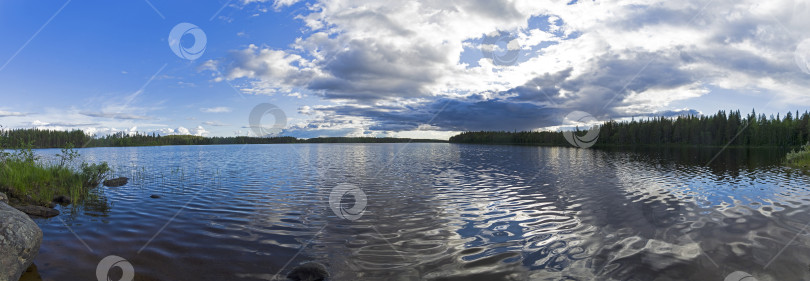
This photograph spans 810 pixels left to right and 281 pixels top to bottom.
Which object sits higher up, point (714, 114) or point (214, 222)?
point (714, 114)

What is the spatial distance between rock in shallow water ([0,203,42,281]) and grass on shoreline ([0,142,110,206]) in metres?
13.2

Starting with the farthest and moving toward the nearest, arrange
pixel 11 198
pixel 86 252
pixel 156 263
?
pixel 11 198 → pixel 86 252 → pixel 156 263

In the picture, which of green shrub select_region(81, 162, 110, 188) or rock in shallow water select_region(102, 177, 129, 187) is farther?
rock in shallow water select_region(102, 177, 129, 187)

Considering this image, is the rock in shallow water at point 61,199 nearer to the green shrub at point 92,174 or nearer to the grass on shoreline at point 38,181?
the grass on shoreline at point 38,181

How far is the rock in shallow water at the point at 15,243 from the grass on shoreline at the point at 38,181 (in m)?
13.2

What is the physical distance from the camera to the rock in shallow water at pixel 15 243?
8930mm

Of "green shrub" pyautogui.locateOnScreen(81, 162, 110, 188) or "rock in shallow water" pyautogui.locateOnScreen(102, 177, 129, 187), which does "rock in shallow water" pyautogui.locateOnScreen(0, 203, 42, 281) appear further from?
"rock in shallow water" pyautogui.locateOnScreen(102, 177, 129, 187)

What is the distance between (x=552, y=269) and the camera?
10570 mm

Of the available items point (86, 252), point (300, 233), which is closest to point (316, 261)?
point (300, 233)

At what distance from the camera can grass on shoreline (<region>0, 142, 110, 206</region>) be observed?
65.0 feet

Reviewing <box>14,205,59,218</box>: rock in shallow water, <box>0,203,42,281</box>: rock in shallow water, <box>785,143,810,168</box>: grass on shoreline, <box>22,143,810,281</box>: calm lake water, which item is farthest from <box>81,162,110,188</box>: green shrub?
<box>785,143,810,168</box>: grass on shoreline

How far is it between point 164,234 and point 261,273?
7226mm

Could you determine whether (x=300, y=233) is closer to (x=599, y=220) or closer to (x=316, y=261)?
(x=316, y=261)

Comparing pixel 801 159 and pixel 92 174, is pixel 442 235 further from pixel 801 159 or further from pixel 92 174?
pixel 801 159
